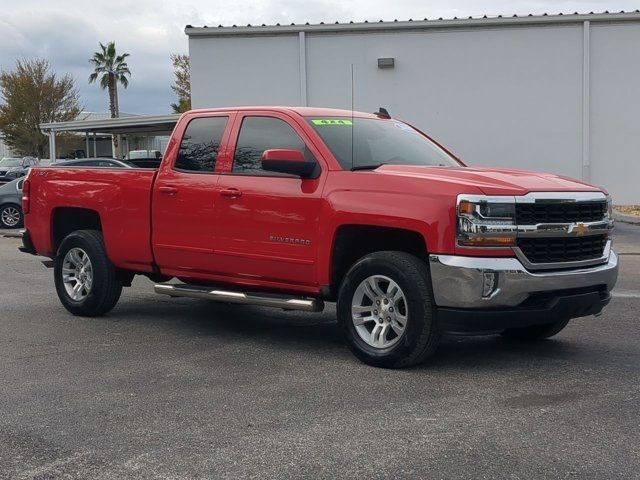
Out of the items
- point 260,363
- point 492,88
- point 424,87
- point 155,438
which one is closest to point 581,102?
point 492,88

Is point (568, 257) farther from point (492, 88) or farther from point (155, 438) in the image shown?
point (492, 88)

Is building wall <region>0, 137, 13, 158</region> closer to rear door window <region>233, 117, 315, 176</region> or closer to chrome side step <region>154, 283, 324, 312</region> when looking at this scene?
chrome side step <region>154, 283, 324, 312</region>

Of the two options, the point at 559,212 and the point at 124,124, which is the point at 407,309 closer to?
the point at 559,212

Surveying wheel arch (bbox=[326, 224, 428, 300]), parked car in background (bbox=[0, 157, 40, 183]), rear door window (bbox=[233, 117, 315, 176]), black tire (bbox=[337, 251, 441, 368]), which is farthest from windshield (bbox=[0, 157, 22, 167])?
black tire (bbox=[337, 251, 441, 368])

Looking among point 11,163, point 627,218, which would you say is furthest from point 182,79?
point 627,218

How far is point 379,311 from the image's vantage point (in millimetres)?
5945

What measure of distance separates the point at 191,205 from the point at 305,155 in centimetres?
116

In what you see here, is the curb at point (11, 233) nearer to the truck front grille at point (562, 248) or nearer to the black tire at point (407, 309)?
the black tire at point (407, 309)

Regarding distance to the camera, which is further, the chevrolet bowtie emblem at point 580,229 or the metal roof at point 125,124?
the metal roof at point 125,124

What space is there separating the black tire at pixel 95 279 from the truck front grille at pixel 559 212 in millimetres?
4126

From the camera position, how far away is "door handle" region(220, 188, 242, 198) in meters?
6.63

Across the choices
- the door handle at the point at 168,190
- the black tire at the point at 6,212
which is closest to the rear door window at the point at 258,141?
the door handle at the point at 168,190

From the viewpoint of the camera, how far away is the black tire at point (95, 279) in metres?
7.87

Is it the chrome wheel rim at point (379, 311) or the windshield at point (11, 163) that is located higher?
the windshield at point (11, 163)
